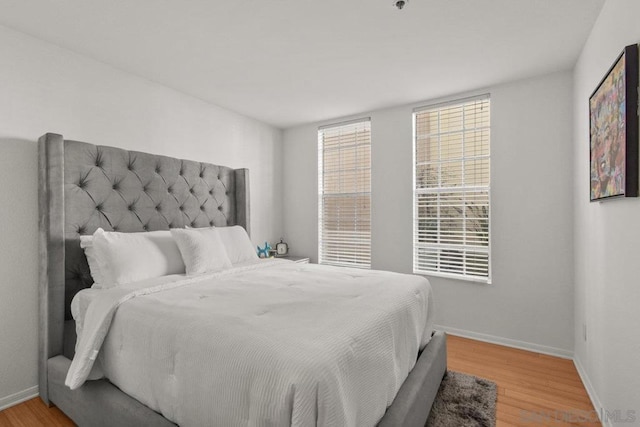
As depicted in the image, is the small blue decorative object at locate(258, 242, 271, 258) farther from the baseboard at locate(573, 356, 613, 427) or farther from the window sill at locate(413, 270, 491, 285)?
the baseboard at locate(573, 356, 613, 427)

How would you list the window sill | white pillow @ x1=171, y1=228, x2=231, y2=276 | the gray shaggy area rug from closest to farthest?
the gray shaggy area rug → white pillow @ x1=171, y1=228, x2=231, y2=276 → the window sill

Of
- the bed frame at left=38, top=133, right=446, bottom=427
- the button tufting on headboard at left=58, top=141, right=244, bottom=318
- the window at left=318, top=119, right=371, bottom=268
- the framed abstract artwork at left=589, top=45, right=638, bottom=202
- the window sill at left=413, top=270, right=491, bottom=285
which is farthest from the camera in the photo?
the window at left=318, top=119, right=371, bottom=268

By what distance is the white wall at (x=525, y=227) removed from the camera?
2639 mm

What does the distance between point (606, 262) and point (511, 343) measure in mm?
1410

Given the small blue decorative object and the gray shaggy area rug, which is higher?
the small blue decorative object

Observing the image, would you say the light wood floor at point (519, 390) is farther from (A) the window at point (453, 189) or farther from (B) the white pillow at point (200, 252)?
(B) the white pillow at point (200, 252)

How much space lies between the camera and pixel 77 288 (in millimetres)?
2113

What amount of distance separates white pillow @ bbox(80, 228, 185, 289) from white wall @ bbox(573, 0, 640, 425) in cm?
261

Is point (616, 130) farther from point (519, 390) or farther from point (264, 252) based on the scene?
point (264, 252)

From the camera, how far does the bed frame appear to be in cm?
150

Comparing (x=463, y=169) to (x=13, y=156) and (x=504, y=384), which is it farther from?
(x=13, y=156)

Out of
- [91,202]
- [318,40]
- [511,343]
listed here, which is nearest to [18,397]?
[91,202]

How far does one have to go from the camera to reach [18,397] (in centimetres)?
199

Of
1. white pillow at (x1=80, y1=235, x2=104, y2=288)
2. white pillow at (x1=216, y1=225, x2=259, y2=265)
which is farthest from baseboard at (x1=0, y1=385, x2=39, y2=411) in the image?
white pillow at (x1=216, y1=225, x2=259, y2=265)
